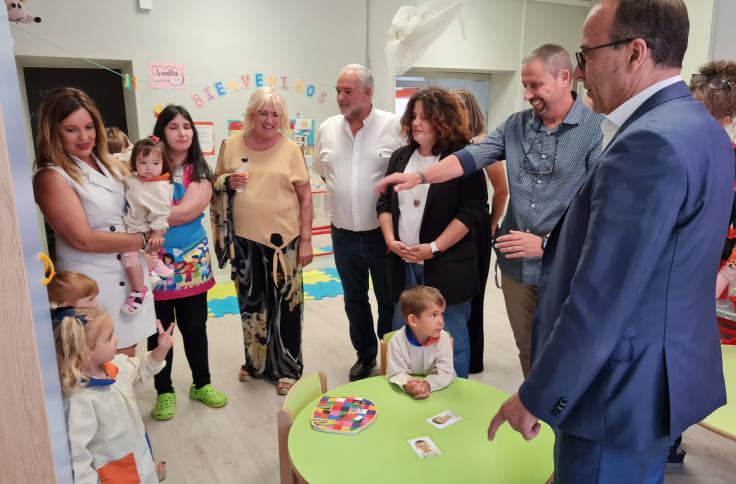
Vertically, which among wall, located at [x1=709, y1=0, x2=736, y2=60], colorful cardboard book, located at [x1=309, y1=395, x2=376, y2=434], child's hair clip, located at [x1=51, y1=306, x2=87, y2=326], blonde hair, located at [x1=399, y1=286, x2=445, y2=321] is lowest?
colorful cardboard book, located at [x1=309, y1=395, x2=376, y2=434]

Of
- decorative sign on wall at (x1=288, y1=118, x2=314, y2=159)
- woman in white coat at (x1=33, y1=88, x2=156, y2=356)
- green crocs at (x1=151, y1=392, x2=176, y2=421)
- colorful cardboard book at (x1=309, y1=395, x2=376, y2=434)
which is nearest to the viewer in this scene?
colorful cardboard book at (x1=309, y1=395, x2=376, y2=434)

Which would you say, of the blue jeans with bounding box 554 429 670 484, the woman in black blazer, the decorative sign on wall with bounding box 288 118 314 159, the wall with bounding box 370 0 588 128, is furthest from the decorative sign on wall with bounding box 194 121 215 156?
the blue jeans with bounding box 554 429 670 484

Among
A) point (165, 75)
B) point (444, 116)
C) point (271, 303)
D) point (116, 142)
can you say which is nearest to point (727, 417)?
point (444, 116)

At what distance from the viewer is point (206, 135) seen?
15.3 ft

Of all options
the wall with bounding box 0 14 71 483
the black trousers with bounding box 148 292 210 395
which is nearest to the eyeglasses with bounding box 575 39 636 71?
the wall with bounding box 0 14 71 483

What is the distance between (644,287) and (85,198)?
1819 millimetres

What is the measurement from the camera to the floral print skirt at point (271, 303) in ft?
8.93

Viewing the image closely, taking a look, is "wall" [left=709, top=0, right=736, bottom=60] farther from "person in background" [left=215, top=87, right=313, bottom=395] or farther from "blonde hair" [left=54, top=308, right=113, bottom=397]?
"blonde hair" [left=54, top=308, right=113, bottom=397]

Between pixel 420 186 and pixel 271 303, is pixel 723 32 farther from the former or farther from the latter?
pixel 271 303

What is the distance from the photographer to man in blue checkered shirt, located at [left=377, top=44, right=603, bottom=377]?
1923mm

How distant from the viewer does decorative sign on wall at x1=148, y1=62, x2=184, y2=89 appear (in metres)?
4.34

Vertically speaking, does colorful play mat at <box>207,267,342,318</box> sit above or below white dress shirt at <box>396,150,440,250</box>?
below

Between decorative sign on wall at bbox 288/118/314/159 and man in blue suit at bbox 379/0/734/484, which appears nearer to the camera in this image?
man in blue suit at bbox 379/0/734/484

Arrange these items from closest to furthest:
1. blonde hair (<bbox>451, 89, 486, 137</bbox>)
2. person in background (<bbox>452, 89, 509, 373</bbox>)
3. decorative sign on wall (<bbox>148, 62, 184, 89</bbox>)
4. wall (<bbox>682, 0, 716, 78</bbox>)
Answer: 1. person in background (<bbox>452, 89, 509, 373</bbox>)
2. blonde hair (<bbox>451, 89, 486, 137</bbox>)
3. wall (<bbox>682, 0, 716, 78</bbox>)
4. decorative sign on wall (<bbox>148, 62, 184, 89</bbox>)
